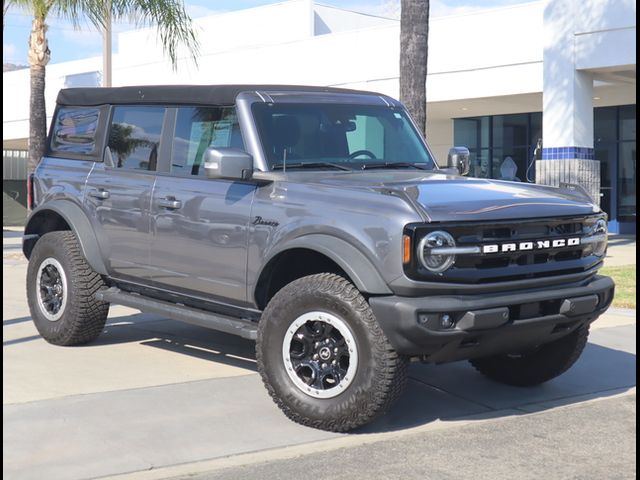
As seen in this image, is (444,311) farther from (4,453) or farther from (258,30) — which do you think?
(258,30)

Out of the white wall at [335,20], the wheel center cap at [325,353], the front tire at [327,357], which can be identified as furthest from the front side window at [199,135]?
the white wall at [335,20]

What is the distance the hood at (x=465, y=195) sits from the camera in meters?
5.56

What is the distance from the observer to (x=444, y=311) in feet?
17.6

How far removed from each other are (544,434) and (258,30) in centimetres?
2942

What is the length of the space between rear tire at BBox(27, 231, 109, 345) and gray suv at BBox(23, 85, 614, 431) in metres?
0.02

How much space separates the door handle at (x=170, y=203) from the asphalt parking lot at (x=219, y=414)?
1.24 metres

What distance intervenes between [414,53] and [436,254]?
27.6 feet

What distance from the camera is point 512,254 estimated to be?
5.75 meters

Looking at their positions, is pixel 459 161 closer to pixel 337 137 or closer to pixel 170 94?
pixel 337 137

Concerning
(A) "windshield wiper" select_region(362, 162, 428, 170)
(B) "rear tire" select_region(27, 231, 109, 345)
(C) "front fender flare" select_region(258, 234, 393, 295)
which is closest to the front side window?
(A) "windshield wiper" select_region(362, 162, 428, 170)

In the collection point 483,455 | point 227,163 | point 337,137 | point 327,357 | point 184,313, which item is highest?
point 337,137

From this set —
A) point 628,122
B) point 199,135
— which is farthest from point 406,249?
point 628,122

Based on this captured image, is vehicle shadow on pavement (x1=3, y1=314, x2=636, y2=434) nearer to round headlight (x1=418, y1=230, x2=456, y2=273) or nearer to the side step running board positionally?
the side step running board

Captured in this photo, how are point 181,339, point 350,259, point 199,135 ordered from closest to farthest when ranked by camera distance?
1. point 350,259
2. point 199,135
3. point 181,339
